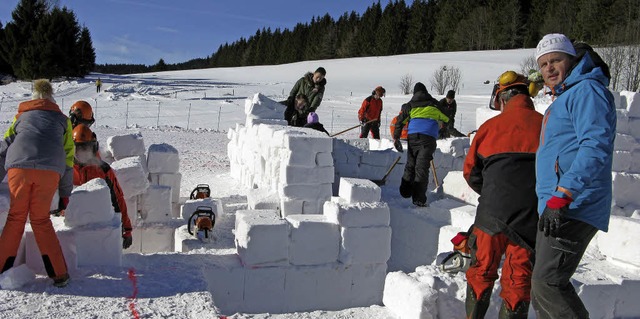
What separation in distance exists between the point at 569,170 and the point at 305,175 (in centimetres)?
352

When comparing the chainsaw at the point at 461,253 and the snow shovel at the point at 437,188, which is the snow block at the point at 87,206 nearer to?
the chainsaw at the point at 461,253

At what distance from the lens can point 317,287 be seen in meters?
4.28

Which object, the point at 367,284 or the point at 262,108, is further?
the point at 262,108

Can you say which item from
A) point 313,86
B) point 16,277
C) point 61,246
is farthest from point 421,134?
point 16,277

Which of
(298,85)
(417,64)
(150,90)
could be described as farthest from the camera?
(417,64)

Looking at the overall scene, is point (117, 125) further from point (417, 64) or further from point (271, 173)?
point (417, 64)

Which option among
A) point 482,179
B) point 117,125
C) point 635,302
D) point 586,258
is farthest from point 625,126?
point 117,125

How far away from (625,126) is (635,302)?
11.2 ft

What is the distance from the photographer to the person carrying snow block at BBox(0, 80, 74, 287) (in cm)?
326

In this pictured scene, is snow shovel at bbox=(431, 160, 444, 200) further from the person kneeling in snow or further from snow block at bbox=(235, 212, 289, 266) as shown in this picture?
the person kneeling in snow

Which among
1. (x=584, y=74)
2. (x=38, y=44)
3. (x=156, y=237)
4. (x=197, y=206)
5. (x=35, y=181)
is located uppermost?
(x=38, y=44)

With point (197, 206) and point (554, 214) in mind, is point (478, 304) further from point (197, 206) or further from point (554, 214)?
point (197, 206)

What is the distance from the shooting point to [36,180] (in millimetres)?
3279

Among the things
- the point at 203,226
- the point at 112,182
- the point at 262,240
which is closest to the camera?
the point at 262,240
